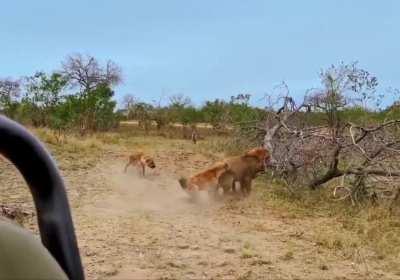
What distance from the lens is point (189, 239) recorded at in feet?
18.0

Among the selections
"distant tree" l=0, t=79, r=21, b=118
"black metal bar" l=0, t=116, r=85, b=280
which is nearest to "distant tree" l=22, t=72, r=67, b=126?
"distant tree" l=0, t=79, r=21, b=118

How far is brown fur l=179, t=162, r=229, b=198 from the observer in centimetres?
771

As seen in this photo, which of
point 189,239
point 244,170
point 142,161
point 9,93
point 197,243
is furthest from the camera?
point 9,93

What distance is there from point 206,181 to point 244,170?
0.61 metres

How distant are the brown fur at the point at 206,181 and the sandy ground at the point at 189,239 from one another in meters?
0.17

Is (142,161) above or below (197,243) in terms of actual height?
above

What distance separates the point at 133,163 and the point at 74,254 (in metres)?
10.5

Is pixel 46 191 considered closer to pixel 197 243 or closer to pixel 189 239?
pixel 197 243

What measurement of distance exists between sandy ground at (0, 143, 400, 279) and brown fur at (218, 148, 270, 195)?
0.26m

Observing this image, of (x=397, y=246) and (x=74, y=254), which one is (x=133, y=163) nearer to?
(x=397, y=246)

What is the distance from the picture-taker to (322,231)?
19.6ft

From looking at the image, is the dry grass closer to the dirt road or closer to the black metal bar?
the dirt road

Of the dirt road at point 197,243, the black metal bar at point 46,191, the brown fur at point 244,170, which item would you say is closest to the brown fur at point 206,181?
the brown fur at point 244,170

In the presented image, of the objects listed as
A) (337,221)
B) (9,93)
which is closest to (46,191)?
(337,221)
